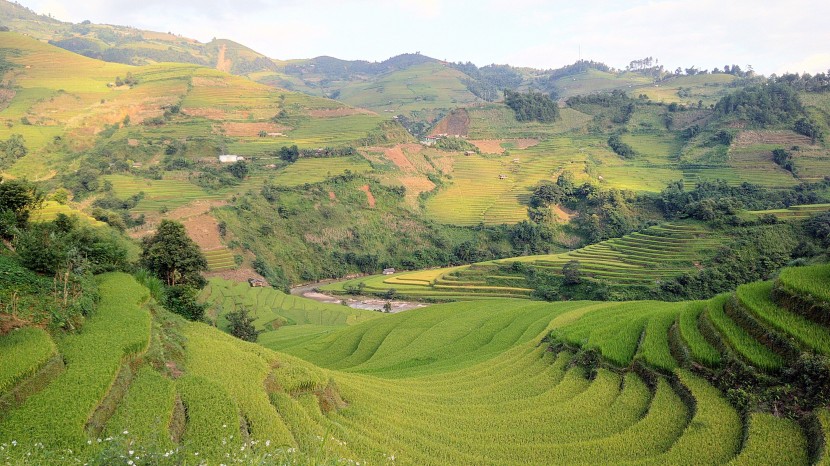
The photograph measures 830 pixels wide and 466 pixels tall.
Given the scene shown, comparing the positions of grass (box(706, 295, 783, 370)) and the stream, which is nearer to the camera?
grass (box(706, 295, 783, 370))

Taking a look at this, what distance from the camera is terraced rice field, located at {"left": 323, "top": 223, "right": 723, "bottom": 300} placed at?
3331 cm

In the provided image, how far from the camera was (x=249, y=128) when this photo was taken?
6506cm

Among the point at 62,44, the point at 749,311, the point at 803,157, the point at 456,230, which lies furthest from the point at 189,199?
the point at 62,44

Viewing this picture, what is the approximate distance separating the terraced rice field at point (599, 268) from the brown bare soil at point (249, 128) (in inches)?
1177

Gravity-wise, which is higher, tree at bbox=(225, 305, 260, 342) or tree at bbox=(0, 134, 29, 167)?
tree at bbox=(0, 134, 29, 167)

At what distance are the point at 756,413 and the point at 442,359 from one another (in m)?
11.6

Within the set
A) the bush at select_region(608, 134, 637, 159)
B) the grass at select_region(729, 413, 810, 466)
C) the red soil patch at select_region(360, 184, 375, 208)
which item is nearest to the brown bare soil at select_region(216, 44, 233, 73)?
the bush at select_region(608, 134, 637, 159)

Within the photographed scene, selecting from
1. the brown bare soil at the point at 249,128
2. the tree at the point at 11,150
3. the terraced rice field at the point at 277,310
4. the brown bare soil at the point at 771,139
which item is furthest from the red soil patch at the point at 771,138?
the tree at the point at 11,150

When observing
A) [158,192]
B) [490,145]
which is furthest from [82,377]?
[490,145]

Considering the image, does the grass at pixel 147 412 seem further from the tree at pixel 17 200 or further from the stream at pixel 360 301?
the stream at pixel 360 301

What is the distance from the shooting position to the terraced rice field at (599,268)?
33312 millimetres

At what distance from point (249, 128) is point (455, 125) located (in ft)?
105

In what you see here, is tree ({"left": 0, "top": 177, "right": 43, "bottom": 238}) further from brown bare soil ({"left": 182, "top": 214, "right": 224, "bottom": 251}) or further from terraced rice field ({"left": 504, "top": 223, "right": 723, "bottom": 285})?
terraced rice field ({"left": 504, "top": 223, "right": 723, "bottom": 285})

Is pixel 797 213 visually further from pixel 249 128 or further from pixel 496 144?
pixel 249 128
